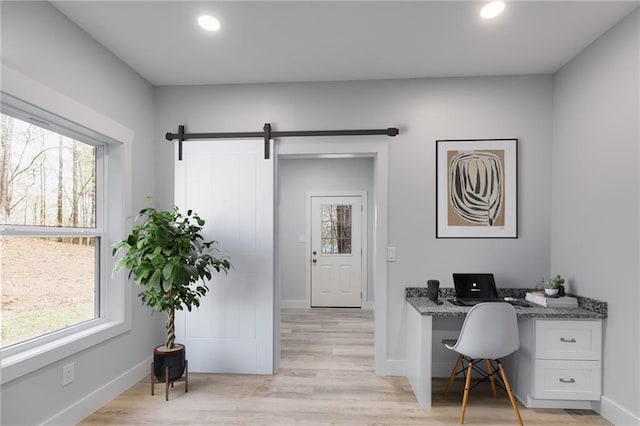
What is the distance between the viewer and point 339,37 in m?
2.47

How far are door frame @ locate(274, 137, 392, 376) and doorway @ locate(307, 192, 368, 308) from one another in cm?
255

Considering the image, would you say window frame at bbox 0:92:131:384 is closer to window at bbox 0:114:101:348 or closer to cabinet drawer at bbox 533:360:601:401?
window at bbox 0:114:101:348

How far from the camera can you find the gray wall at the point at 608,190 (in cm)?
220

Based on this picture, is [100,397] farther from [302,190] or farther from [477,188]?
[302,190]

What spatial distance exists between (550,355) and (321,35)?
110 inches

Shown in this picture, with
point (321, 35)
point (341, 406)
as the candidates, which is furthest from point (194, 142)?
point (341, 406)

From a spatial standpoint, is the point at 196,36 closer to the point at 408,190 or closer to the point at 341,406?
the point at 408,190

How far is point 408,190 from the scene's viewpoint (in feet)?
10.3

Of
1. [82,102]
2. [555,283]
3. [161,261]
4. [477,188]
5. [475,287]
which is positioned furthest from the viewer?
[477,188]

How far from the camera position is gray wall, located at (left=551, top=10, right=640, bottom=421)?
2.20 m

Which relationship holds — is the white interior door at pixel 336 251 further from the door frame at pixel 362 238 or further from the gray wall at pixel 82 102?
the gray wall at pixel 82 102

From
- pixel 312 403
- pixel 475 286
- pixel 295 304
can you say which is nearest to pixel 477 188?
pixel 475 286

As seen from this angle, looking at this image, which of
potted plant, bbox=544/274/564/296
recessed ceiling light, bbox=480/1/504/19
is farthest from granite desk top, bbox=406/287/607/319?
recessed ceiling light, bbox=480/1/504/19

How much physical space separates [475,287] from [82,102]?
3.29 metres
